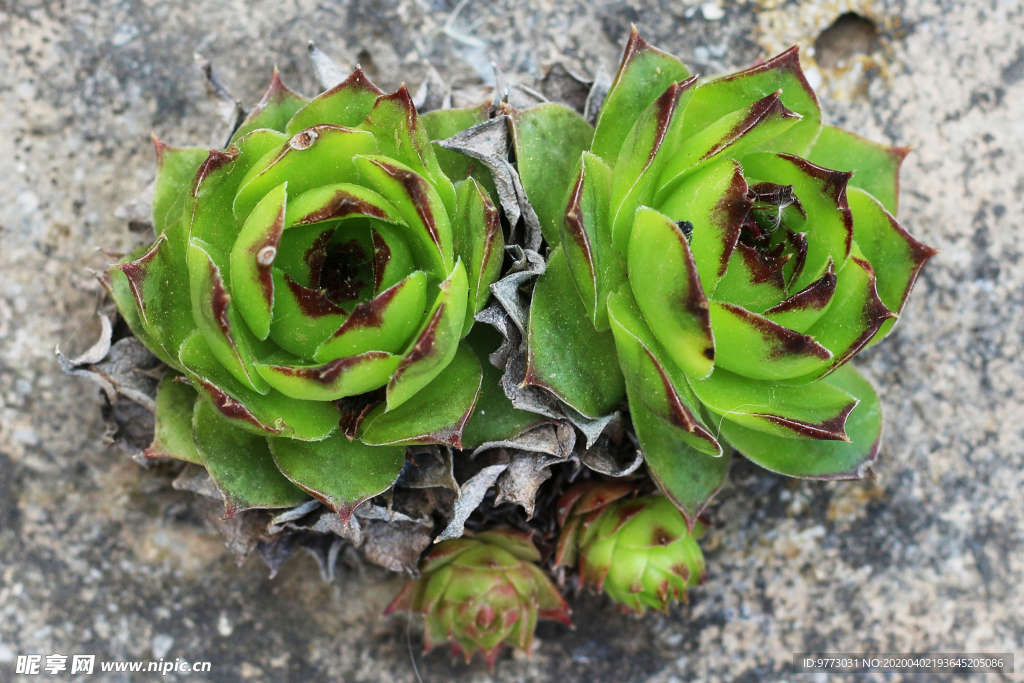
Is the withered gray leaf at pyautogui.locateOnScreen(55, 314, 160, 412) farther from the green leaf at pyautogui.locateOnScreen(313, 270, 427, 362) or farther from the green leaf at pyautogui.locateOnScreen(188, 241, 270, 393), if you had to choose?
the green leaf at pyautogui.locateOnScreen(313, 270, 427, 362)

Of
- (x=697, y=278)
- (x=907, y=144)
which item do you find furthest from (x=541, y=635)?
(x=907, y=144)

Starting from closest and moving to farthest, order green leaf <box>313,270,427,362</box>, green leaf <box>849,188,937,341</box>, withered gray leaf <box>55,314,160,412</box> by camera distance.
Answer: green leaf <box>313,270,427,362</box> → green leaf <box>849,188,937,341</box> → withered gray leaf <box>55,314,160,412</box>

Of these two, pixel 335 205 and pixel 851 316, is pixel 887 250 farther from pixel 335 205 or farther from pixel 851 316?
pixel 335 205

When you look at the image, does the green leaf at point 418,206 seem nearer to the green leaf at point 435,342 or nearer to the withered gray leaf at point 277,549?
the green leaf at point 435,342

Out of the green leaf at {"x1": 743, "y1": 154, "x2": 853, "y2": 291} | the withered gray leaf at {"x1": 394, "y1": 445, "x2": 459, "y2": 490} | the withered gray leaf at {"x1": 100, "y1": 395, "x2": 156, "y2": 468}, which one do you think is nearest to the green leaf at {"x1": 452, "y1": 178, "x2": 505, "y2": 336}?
the withered gray leaf at {"x1": 394, "y1": 445, "x2": 459, "y2": 490}

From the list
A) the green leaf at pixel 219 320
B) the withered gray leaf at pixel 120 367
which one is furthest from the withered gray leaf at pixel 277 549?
the green leaf at pixel 219 320

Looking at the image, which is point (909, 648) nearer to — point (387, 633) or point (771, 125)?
point (387, 633)
